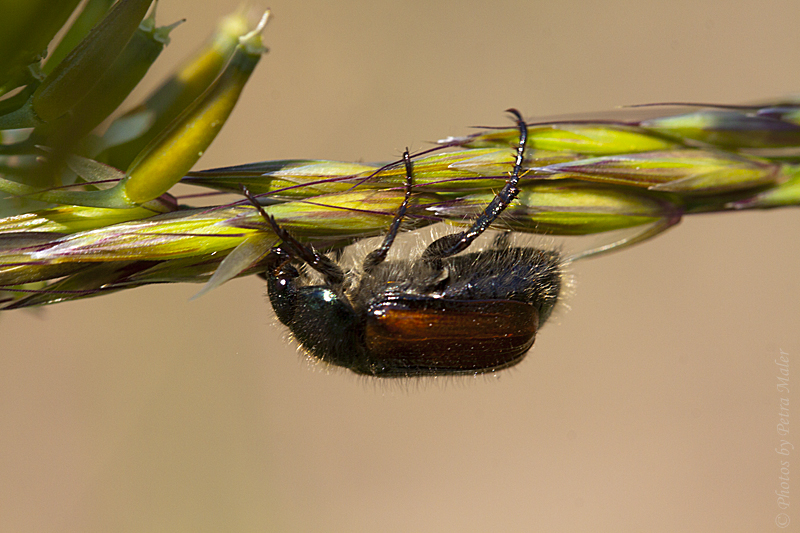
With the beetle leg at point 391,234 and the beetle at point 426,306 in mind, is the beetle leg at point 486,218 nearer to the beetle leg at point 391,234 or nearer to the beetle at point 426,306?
the beetle at point 426,306

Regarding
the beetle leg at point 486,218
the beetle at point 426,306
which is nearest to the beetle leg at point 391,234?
the beetle at point 426,306

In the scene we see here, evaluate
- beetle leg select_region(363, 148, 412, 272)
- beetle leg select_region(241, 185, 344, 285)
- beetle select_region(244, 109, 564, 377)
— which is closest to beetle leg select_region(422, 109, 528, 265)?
beetle select_region(244, 109, 564, 377)

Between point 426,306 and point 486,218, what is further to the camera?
point 426,306

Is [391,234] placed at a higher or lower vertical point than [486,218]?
lower

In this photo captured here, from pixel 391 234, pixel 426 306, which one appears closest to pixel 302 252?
pixel 391 234

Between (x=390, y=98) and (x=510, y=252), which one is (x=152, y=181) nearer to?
(x=510, y=252)

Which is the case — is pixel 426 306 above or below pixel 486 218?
below

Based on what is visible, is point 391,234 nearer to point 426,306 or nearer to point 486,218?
point 486,218

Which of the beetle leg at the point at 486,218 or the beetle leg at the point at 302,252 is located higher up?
the beetle leg at the point at 486,218

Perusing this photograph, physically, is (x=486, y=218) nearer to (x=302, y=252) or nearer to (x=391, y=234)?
(x=391, y=234)

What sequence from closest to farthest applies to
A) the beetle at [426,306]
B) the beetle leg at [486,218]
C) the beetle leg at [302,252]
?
the beetle leg at [302,252], the beetle leg at [486,218], the beetle at [426,306]
